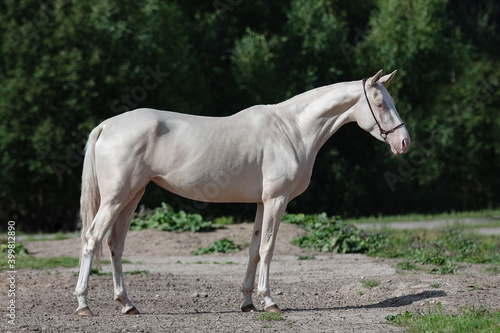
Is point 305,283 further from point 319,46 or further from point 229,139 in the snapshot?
point 319,46

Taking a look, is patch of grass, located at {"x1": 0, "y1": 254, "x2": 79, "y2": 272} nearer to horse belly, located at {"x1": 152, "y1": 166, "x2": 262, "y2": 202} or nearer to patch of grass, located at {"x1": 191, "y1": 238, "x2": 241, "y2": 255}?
patch of grass, located at {"x1": 191, "y1": 238, "x2": 241, "y2": 255}

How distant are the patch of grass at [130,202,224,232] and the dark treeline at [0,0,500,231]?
6.01 m

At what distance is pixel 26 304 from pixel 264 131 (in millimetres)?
3318

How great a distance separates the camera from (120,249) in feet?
24.7

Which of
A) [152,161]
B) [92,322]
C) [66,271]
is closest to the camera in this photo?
[92,322]

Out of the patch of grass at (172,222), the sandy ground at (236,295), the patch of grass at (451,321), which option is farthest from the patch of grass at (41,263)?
the patch of grass at (451,321)

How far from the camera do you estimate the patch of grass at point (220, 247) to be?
13367 mm

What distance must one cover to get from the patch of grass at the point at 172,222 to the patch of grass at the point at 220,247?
4.02ft

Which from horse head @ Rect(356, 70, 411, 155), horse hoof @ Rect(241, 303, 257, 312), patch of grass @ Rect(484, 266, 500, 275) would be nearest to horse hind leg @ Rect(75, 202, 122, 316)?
horse hoof @ Rect(241, 303, 257, 312)

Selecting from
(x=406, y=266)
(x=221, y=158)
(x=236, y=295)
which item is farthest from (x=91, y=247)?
(x=406, y=266)

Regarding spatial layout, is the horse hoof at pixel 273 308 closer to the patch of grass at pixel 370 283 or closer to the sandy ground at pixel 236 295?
the sandy ground at pixel 236 295

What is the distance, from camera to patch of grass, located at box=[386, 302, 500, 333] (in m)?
5.91

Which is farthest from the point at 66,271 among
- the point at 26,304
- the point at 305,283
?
the point at 305,283

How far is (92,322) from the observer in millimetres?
6668
